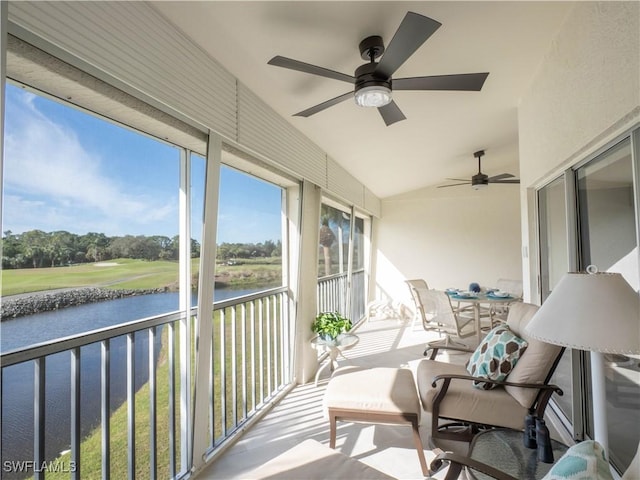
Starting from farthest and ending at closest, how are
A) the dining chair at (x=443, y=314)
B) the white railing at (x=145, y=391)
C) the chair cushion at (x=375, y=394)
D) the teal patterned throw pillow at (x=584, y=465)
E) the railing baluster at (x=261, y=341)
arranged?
1. the dining chair at (x=443, y=314)
2. the railing baluster at (x=261, y=341)
3. the chair cushion at (x=375, y=394)
4. the white railing at (x=145, y=391)
5. the teal patterned throw pillow at (x=584, y=465)

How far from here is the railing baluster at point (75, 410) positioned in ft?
4.68

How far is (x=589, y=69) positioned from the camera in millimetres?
1753

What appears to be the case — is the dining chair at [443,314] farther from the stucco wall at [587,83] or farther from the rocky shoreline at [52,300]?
the rocky shoreline at [52,300]

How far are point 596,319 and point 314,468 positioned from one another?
4.22ft

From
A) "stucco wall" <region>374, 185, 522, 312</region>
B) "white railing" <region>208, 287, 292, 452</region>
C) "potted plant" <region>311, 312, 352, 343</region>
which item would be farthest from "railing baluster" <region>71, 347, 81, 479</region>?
"stucco wall" <region>374, 185, 522, 312</region>

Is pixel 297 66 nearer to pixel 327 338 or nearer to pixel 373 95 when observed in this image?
pixel 373 95

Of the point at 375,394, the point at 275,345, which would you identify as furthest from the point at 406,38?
the point at 275,345

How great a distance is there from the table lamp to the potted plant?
2.28 meters

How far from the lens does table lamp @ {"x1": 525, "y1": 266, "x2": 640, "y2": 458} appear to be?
113cm

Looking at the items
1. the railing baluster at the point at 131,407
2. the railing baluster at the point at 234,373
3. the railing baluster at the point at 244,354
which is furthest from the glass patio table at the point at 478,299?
the railing baluster at the point at 131,407

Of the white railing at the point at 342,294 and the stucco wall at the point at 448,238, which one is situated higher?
the stucco wall at the point at 448,238

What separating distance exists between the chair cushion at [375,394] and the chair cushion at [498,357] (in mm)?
475

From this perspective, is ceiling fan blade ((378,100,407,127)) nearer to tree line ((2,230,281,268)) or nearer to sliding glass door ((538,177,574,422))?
sliding glass door ((538,177,574,422))

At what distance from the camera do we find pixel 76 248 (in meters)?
1.40
